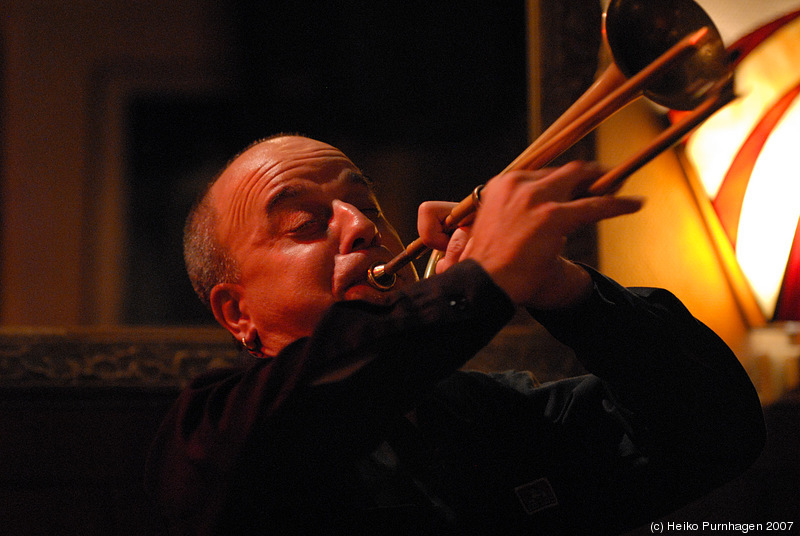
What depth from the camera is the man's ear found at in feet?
3.75

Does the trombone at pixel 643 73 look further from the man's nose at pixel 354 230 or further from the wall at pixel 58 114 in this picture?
the wall at pixel 58 114

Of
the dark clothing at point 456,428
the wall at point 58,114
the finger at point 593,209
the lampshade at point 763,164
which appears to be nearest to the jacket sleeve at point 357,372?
the dark clothing at point 456,428

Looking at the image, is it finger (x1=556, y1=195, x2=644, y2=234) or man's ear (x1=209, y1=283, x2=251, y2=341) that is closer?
finger (x1=556, y1=195, x2=644, y2=234)

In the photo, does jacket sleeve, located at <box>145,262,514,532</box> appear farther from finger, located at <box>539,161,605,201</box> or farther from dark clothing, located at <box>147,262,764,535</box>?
finger, located at <box>539,161,605,201</box>

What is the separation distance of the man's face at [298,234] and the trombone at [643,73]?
0.80 ft

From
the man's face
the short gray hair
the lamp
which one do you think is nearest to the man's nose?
the man's face

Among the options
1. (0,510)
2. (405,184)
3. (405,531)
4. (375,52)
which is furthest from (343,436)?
(375,52)

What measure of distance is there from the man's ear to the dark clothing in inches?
2.9

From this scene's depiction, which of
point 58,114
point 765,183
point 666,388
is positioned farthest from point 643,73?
point 58,114

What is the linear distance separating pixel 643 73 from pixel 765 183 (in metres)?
0.76

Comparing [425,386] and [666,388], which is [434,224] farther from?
[666,388]

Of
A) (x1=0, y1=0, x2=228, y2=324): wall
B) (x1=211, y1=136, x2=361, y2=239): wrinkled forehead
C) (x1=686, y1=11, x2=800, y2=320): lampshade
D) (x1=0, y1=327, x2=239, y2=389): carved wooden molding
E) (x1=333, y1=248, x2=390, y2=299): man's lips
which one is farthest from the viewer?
(x1=0, y1=0, x2=228, y2=324): wall

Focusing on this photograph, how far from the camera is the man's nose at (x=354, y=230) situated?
1030 millimetres

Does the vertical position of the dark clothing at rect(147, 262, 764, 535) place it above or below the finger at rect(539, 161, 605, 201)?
below
